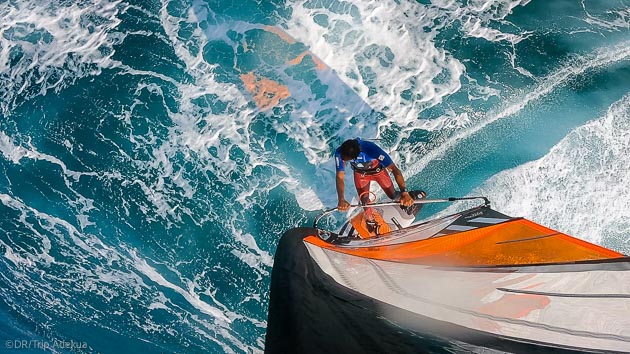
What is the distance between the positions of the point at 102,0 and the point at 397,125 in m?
4.91

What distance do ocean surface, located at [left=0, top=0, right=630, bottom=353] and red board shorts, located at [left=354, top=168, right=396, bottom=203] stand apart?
2.38ft

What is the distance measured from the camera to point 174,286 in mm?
7309

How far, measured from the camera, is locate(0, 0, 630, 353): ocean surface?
6836mm

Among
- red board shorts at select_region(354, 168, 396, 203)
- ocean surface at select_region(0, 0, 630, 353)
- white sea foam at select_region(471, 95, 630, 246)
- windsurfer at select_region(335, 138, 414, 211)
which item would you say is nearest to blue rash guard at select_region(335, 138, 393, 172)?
windsurfer at select_region(335, 138, 414, 211)

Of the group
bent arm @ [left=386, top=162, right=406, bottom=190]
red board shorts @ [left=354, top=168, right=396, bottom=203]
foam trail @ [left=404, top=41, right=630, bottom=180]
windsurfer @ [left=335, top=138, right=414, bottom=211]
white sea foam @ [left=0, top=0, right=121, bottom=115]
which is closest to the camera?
windsurfer @ [left=335, top=138, right=414, bottom=211]

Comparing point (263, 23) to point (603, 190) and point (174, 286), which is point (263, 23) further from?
point (603, 190)

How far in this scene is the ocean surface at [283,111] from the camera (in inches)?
269

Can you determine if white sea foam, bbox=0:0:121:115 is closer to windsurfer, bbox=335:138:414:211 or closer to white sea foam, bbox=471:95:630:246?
windsurfer, bbox=335:138:414:211

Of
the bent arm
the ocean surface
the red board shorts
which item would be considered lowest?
the bent arm

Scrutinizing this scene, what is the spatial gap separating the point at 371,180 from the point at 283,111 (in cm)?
173

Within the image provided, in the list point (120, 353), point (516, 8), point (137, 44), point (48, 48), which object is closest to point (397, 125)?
point (516, 8)

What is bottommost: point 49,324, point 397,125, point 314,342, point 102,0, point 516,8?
point 314,342

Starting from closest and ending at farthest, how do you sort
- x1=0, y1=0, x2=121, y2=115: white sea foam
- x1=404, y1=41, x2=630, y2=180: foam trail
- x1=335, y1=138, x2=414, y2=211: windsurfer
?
x1=335, y1=138, x2=414, y2=211: windsurfer, x1=404, y1=41, x2=630, y2=180: foam trail, x1=0, y1=0, x2=121, y2=115: white sea foam

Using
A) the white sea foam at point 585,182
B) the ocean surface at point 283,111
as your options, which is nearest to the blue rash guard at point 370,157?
the ocean surface at point 283,111
